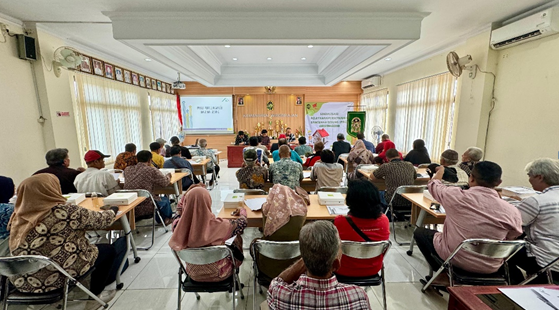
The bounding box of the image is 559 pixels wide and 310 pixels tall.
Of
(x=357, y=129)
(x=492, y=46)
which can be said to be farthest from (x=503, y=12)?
(x=357, y=129)

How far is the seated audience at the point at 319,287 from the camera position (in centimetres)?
98

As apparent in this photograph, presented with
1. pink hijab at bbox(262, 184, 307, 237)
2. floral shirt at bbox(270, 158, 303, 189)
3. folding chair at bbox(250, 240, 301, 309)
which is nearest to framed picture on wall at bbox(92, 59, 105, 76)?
floral shirt at bbox(270, 158, 303, 189)

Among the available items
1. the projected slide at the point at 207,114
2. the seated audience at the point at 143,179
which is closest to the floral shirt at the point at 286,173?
the seated audience at the point at 143,179

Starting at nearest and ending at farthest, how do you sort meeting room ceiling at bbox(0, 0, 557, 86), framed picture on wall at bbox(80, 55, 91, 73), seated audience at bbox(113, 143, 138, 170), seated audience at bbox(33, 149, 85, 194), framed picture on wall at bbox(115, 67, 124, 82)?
seated audience at bbox(33, 149, 85, 194)
meeting room ceiling at bbox(0, 0, 557, 86)
seated audience at bbox(113, 143, 138, 170)
framed picture on wall at bbox(80, 55, 91, 73)
framed picture on wall at bbox(115, 67, 124, 82)

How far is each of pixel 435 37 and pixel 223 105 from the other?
298 inches

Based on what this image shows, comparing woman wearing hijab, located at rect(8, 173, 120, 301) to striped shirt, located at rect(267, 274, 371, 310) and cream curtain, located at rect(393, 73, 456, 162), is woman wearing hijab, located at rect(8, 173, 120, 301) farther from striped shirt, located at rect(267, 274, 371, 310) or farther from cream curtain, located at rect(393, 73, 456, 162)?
cream curtain, located at rect(393, 73, 456, 162)

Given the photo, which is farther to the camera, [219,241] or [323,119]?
[323,119]

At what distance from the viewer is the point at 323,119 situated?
10.0m

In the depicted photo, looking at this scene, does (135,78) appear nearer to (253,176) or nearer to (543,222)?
(253,176)

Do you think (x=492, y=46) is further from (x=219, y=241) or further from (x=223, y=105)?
(x=223, y=105)

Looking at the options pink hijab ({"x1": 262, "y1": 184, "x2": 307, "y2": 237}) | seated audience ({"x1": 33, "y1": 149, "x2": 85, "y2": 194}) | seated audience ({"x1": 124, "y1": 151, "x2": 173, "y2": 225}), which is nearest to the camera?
pink hijab ({"x1": 262, "y1": 184, "x2": 307, "y2": 237})

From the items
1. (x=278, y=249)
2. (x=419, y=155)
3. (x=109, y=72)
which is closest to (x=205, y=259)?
Result: (x=278, y=249)

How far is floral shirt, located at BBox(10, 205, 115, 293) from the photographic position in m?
1.60

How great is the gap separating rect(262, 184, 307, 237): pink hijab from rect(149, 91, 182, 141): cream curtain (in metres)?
7.33
